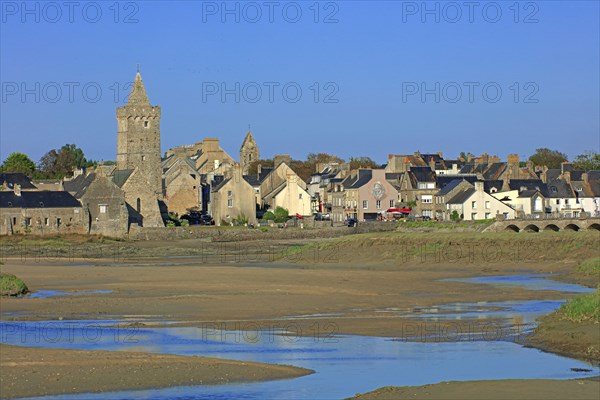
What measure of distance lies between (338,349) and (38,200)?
55797 millimetres

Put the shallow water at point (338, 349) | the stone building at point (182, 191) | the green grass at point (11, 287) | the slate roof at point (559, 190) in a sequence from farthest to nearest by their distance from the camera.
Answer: the stone building at point (182, 191) < the slate roof at point (559, 190) < the green grass at point (11, 287) < the shallow water at point (338, 349)

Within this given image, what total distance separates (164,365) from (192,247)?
4928 cm

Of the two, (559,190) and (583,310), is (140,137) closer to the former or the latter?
(559,190)

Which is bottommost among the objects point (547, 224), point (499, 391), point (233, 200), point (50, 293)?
point (499, 391)

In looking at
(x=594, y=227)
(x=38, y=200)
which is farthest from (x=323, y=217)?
(x=594, y=227)

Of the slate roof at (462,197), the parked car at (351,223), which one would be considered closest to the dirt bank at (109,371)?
the parked car at (351,223)

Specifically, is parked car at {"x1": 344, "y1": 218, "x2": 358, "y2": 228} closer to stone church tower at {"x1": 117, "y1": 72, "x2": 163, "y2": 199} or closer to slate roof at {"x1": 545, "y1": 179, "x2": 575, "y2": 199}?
stone church tower at {"x1": 117, "y1": 72, "x2": 163, "y2": 199}

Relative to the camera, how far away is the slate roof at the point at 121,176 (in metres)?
80.8

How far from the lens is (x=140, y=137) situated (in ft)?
285

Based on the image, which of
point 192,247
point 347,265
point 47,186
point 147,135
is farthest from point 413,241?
point 47,186

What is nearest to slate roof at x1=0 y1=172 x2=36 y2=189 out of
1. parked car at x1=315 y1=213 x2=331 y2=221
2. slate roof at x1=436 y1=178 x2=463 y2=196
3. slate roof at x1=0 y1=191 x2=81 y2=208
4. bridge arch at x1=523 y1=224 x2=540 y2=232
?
slate roof at x1=0 y1=191 x2=81 y2=208

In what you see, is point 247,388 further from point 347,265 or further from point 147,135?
point 147,135

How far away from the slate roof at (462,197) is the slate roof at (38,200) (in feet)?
101

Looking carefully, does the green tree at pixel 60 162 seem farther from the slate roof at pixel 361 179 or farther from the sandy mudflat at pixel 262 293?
the sandy mudflat at pixel 262 293
